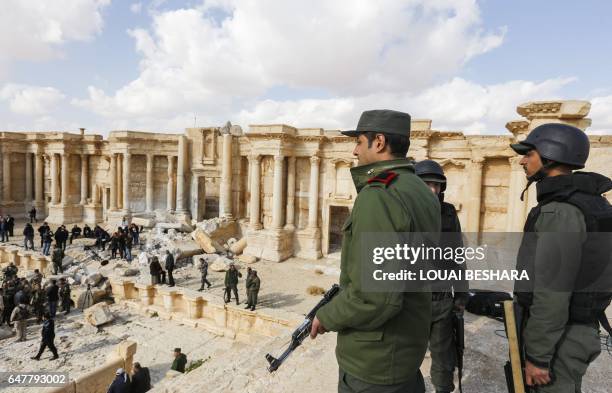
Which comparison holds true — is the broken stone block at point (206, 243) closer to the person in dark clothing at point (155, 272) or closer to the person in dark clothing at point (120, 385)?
the person in dark clothing at point (155, 272)

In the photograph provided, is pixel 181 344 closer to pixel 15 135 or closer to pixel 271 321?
pixel 271 321

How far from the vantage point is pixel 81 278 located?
14.2m

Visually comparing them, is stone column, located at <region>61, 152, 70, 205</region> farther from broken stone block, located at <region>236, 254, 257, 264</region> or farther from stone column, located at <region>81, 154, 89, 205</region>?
broken stone block, located at <region>236, 254, 257, 264</region>

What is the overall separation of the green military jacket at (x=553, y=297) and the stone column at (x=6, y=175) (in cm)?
3565

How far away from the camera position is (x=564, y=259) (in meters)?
2.21

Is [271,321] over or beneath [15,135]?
beneath

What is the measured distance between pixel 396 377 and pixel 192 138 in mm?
23362

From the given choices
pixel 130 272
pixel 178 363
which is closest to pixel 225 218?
pixel 130 272

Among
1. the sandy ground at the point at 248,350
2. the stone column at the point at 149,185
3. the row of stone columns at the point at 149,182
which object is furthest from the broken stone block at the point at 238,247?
the stone column at the point at 149,185

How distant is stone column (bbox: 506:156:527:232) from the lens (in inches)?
533

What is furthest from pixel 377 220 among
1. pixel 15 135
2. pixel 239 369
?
pixel 15 135

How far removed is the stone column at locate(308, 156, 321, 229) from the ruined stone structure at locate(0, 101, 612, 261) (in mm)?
57

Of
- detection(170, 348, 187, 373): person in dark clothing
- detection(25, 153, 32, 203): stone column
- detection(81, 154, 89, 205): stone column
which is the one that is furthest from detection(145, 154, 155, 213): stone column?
detection(170, 348, 187, 373): person in dark clothing

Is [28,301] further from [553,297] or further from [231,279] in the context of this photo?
[553,297]
